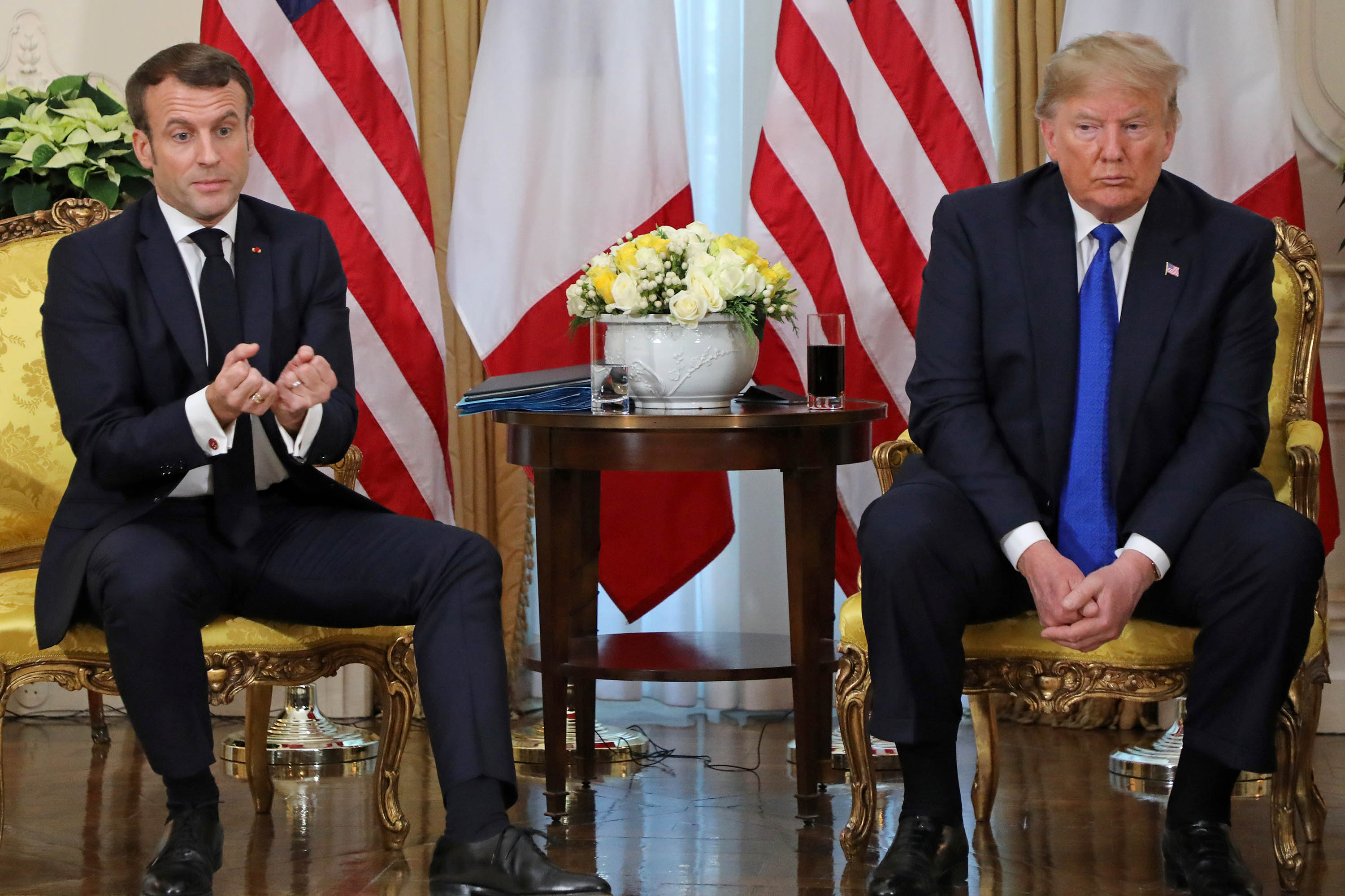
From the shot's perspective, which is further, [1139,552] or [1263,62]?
[1263,62]

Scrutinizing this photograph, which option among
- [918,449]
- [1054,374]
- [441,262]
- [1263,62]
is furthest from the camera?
[441,262]

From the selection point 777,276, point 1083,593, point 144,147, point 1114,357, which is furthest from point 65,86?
point 1083,593

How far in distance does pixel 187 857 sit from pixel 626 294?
124cm

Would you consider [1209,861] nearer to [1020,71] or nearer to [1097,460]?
[1097,460]

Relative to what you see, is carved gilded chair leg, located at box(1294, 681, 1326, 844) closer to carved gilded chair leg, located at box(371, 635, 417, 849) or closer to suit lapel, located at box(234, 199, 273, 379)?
carved gilded chair leg, located at box(371, 635, 417, 849)

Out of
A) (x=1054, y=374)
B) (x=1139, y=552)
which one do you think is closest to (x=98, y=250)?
(x=1054, y=374)

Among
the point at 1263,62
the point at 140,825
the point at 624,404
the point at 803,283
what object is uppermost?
the point at 1263,62

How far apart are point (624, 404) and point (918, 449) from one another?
0.57 metres

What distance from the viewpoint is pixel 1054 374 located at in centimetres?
233

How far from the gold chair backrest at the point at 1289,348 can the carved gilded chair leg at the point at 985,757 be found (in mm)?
455

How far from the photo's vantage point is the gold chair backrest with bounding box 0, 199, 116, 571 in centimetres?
268

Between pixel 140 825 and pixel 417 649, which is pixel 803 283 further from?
pixel 140 825

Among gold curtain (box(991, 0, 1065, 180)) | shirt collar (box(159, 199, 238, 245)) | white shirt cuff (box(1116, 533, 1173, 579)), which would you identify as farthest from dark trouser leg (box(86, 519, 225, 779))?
gold curtain (box(991, 0, 1065, 180))

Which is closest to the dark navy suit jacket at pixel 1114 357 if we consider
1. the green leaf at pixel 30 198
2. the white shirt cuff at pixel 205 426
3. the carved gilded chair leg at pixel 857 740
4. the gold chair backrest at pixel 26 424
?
the carved gilded chair leg at pixel 857 740
